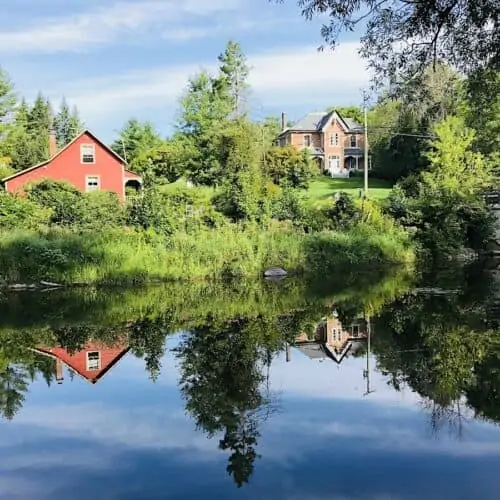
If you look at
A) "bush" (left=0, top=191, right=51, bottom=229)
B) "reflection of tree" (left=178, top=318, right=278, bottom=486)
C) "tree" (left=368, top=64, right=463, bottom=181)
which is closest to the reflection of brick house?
"reflection of tree" (left=178, top=318, right=278, bottom=486)

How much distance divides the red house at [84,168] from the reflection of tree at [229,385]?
25.3 meters

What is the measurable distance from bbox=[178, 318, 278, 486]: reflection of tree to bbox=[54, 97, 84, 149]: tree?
223 ft

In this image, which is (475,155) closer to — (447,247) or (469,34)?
(447,247)

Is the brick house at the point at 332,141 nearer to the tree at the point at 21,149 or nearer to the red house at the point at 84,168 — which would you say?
A: the tree at the point at 21,149

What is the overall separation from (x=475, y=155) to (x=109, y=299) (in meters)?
24.7

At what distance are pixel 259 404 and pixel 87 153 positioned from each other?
31.6 metres

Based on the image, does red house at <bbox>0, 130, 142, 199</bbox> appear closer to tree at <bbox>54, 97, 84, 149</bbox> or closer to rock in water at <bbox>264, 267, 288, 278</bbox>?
rock in water at <bbox>264, 267, 288, 278</bbox>

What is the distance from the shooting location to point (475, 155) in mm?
35156

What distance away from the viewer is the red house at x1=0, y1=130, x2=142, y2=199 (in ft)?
120

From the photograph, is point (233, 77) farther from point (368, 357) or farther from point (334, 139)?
point (368, 357)

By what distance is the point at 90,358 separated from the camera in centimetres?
1148

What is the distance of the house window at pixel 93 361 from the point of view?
1089cm

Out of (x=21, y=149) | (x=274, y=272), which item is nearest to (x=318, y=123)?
(x=21, y=149)

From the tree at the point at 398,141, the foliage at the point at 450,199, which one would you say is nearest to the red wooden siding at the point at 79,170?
the tree at the point at 398,141
